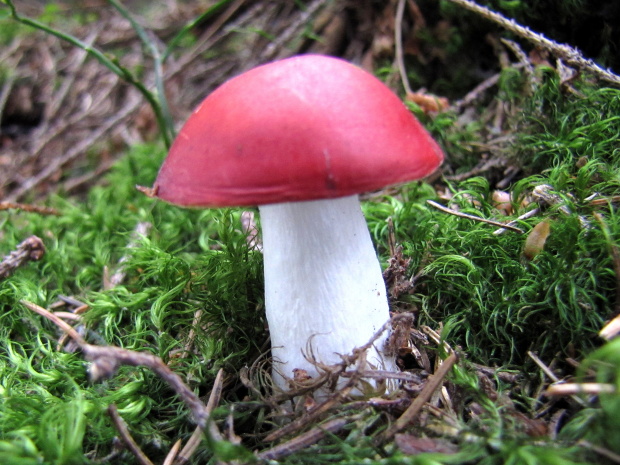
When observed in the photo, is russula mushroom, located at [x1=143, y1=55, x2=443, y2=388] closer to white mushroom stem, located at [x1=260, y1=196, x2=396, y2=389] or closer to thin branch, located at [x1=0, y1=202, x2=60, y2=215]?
white mushroom stem, located at [x1=260, y1=196, x2=396, y2=389]

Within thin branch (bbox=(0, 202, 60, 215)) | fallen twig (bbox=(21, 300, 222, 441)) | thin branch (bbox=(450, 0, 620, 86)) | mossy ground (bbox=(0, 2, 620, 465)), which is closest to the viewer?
fallen twig (bbox=(21, 300, 222, 441))

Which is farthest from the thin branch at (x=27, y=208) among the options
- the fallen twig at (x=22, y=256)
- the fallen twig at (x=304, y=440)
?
the fallen twig at (x=304, y=440)

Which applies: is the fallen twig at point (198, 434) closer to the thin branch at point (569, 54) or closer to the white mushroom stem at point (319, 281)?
the white mushroom stem at point (319, 281)

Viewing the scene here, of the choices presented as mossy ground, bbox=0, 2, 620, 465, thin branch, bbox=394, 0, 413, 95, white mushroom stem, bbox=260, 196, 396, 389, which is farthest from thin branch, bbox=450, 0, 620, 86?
white mushroom stem, bbox=260, 196, 396, 389

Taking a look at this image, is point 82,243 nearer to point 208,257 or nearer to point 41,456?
point 208,257

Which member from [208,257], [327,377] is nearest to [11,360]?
[208,257]

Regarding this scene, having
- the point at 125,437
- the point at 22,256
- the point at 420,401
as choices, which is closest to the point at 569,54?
the point at 420,401

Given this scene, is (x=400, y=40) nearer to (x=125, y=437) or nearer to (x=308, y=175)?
(x=308, y=175)

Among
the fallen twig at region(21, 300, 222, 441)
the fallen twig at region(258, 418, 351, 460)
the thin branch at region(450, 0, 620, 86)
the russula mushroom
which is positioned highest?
the thin branch at region(450, 0, 620, 86)
